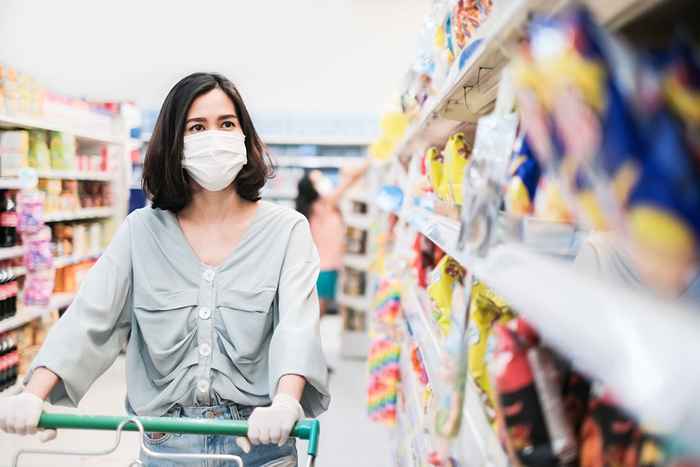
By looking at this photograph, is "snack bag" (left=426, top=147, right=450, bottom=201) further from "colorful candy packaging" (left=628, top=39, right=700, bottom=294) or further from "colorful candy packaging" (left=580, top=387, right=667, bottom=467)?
"colorful candy packaging" (left=628, top=39, right=700, bottom=294)

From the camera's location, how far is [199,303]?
1.59m

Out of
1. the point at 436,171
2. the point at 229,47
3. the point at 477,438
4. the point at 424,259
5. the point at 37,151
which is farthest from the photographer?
the point at 229,47

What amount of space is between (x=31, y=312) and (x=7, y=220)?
31.7 inches

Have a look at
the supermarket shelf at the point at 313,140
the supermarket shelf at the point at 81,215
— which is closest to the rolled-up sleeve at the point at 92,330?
the supermarket shelf at the point at 81,215

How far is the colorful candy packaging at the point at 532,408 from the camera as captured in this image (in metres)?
0.72

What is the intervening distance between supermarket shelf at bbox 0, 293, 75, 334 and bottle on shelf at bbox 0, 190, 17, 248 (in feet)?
1.81

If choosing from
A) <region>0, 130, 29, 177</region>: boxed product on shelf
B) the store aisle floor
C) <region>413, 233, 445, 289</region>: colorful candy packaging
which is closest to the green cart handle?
<region>413, 233, 445, 289</region>: colorful candy packaging

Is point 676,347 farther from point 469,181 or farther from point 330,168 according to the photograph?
point 330,168

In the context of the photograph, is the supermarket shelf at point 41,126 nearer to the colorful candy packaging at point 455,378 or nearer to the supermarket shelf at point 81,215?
the supermarket shelf at point 81,215

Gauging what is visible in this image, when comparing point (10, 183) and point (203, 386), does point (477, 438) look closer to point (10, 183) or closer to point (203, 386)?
point (203, 386)

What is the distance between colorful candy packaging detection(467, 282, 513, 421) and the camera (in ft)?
3.87

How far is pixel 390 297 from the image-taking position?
10.7 feet

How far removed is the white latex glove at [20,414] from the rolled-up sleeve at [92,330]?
18 cm

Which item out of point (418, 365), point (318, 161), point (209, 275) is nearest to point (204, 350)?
point (209, 275)
